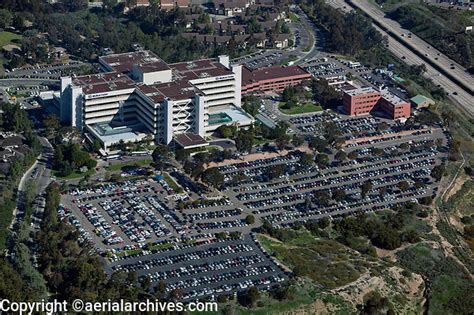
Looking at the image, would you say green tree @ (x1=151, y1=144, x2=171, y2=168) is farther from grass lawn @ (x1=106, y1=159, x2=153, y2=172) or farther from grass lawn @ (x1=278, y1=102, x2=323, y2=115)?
grass lawn @ (x1=278, y1=102, x2=323, y2=115)

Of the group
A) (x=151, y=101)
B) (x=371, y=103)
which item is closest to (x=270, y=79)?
(x=371, y=103)

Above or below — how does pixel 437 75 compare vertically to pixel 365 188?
below

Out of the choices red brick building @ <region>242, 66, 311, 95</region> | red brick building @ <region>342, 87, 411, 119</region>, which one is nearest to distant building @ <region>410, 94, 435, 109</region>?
red brick building @ <region>342, 87, 411, 119</region>

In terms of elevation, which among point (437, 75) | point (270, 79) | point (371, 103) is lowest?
point (437, 75)

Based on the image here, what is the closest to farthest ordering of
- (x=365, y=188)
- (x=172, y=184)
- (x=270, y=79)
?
(x=365, y=188) < (x=172, y=184) < (x=270, y=79)

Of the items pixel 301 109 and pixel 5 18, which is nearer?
pixel 301 109

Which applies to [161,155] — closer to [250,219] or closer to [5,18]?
[250,219]

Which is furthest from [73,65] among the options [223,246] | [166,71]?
[223,246]
